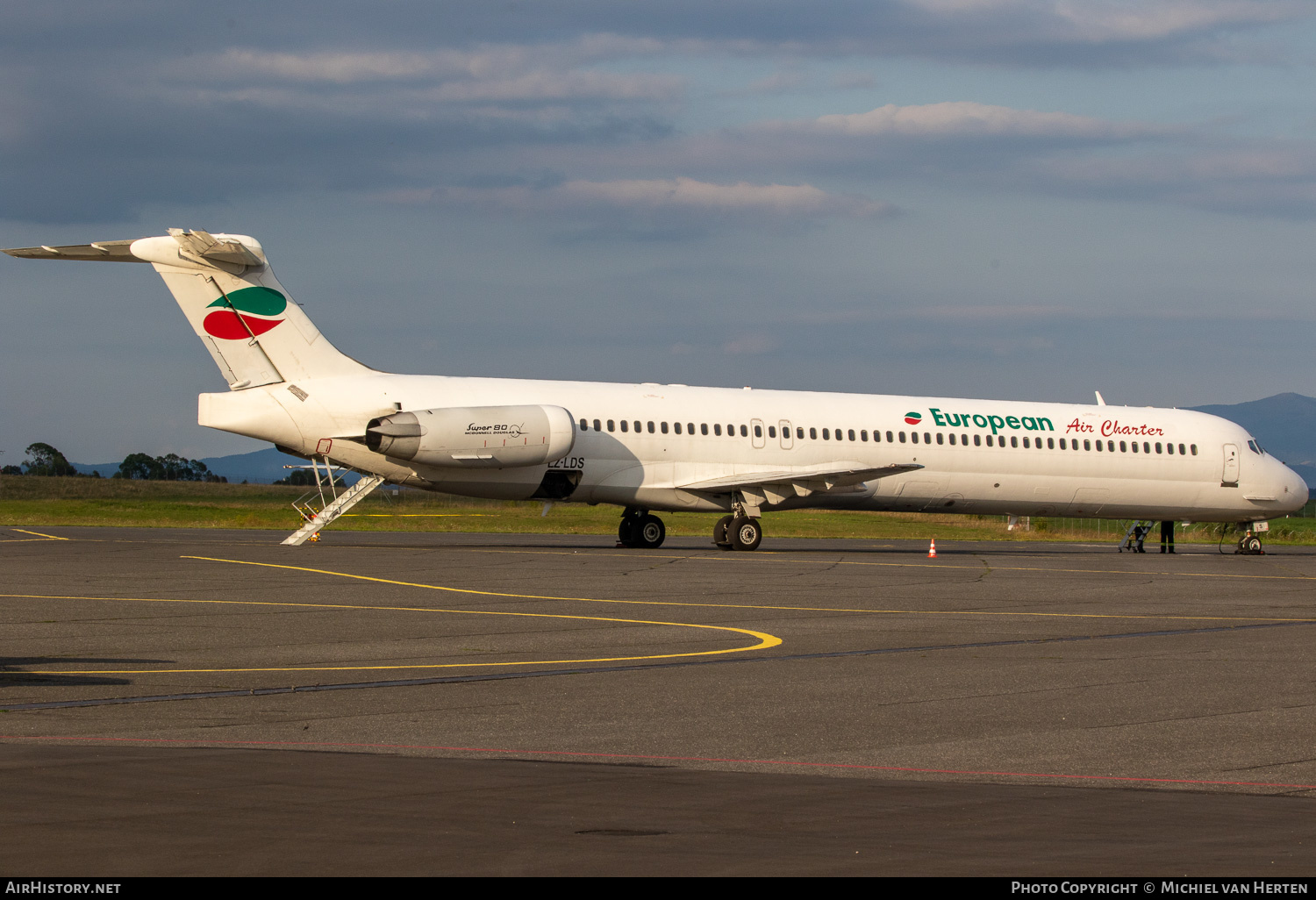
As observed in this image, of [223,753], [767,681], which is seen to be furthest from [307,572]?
[223,753]

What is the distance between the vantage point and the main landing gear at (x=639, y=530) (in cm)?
3662

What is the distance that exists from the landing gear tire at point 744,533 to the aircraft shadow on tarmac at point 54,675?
22.2m

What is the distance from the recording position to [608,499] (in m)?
34.6

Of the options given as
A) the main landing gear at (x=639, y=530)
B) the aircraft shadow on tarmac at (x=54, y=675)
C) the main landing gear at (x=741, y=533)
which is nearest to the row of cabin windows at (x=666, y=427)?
the main landing gear at (x=741, y=533)

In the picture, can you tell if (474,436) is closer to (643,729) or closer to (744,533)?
(744,533)

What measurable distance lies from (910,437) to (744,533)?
5.35 meters

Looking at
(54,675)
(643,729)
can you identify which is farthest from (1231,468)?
(54,675)

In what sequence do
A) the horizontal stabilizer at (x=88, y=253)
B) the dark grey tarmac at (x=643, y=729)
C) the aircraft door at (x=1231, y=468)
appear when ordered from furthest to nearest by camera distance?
the aircraft door at (x=1231, y=468)
the horizontal stabilizer at (x=88, y=253)
the dark grey tarmac at (x=643, y=729)

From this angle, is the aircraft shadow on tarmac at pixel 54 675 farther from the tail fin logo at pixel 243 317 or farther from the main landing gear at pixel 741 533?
the main landing gear at pixel 741 533

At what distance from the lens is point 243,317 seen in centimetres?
3161

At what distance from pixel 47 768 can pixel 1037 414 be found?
33481 mm

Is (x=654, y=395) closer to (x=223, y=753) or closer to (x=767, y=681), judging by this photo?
(x=767, y=681)

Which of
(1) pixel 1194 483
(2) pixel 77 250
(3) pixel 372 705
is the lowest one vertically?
(3) pixel 372 705

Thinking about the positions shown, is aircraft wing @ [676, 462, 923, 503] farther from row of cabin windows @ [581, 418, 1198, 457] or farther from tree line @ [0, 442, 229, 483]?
tree line @ [0, 442, 229, 483]
